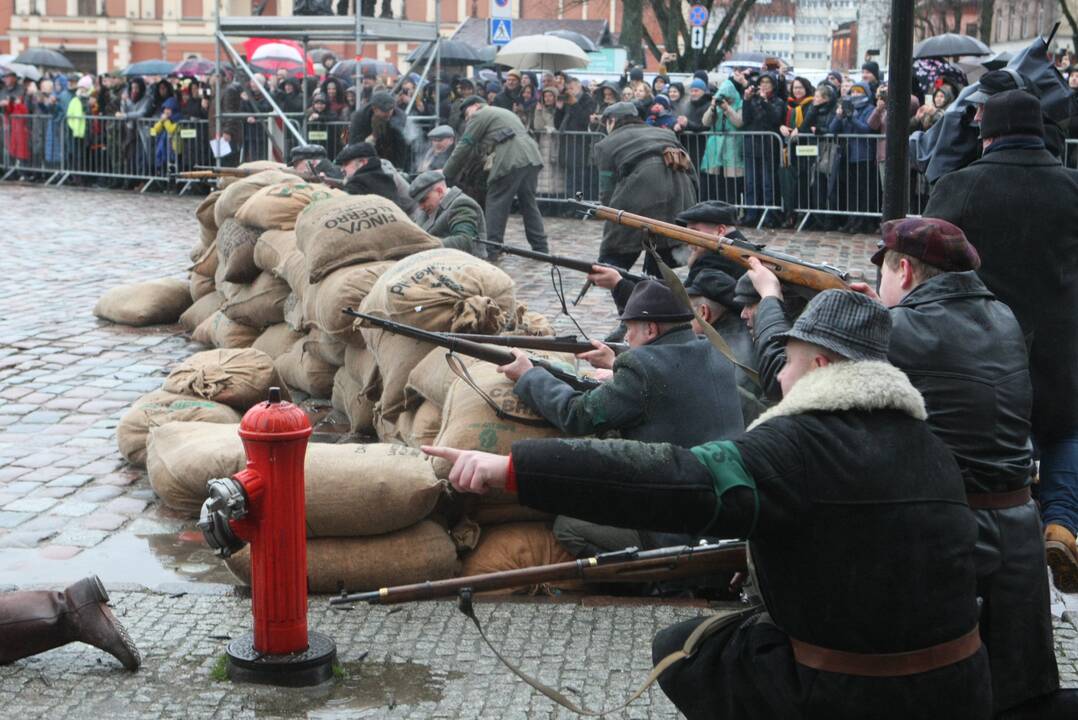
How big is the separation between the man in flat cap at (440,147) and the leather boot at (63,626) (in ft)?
31.9

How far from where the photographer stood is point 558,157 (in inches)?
732

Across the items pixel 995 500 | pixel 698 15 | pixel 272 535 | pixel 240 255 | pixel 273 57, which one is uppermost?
pixel 698 15

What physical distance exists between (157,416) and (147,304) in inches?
166

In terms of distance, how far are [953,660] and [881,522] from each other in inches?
14.2

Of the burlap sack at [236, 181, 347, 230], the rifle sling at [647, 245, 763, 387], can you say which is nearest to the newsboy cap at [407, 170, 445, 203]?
the burlap sack at [236, 181, 347, 230]

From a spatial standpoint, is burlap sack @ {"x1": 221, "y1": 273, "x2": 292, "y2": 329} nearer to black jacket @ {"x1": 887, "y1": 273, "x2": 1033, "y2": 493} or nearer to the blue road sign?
black jacket @ {"x1": 887, "y1": 273, "x2": 1033, "y2": 493}

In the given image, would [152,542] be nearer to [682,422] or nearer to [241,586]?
[241,586]

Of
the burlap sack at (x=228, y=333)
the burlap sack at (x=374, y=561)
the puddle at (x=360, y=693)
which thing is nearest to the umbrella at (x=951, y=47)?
the burlap sack at (x=228, y=333)

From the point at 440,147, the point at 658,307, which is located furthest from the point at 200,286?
the point at 658,307

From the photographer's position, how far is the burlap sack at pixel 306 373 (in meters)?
8.30

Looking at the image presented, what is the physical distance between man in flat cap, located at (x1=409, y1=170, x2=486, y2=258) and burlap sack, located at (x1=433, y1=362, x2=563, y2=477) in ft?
12.0

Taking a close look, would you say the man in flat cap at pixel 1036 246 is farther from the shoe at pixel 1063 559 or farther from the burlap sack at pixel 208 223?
the burlap sack at pixel 208 223

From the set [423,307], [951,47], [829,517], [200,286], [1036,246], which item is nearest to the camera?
[829,517]

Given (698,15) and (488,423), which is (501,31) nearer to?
(698,15)
